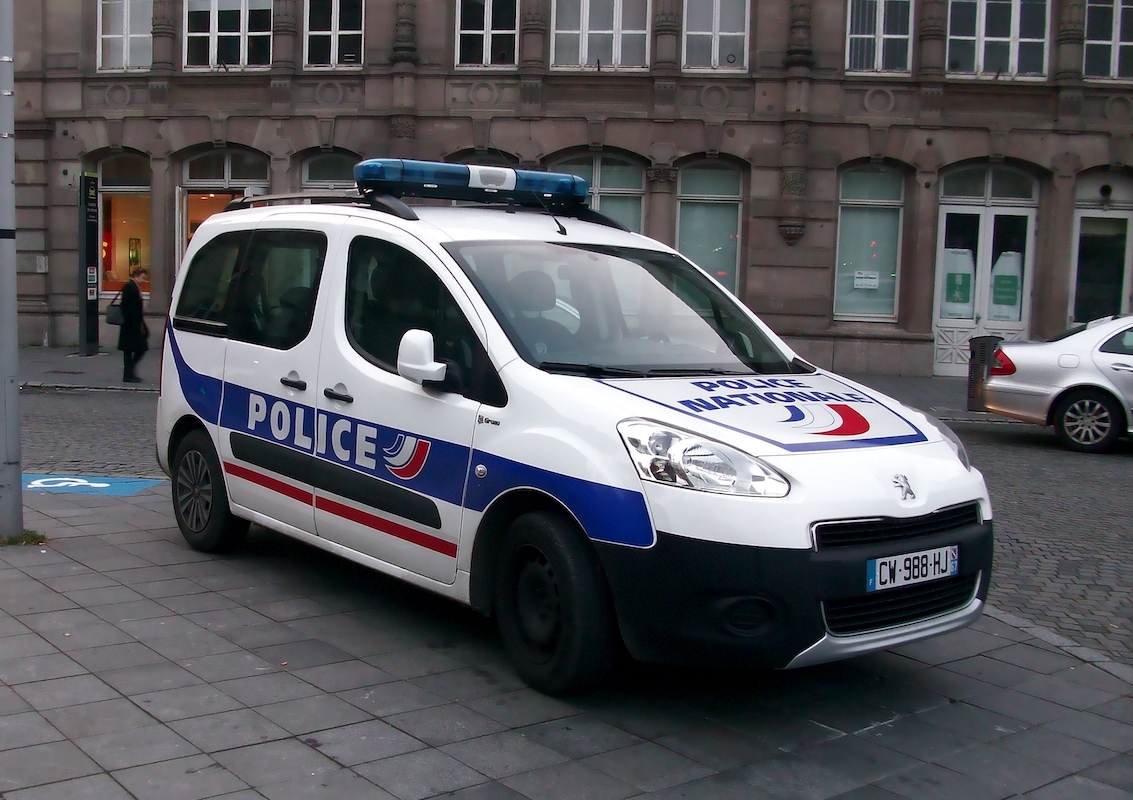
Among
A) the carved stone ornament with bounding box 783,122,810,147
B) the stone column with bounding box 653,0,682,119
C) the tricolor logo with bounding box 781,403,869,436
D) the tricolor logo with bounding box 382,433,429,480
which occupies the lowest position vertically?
the tricolor logo with bounding box 382,433,429,480

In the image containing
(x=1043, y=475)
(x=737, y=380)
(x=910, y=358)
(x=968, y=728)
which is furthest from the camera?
(x=910, y=358)

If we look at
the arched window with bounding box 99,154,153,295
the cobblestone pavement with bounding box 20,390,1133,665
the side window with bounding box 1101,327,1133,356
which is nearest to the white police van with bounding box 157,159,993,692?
the cobblestone pavement with bounding box 20,390,1133,665

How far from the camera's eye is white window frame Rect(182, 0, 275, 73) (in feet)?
75.7

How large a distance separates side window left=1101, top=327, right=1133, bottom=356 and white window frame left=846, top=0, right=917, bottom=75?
9.75 m

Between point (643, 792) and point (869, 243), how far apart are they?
19264 millimetres

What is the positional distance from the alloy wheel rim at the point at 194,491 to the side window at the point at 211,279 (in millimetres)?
823

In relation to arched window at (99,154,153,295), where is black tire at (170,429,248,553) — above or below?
below

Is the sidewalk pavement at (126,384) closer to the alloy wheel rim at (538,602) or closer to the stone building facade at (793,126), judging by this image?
the stone building facade at (793,126)

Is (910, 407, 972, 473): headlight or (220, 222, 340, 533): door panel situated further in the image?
(220, 222, 340, 533): door panel

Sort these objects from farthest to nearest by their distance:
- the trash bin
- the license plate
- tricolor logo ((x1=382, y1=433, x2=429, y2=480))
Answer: the trash bin
tricolor logo ((x1=382, y1=433, x2=429, y2=480))
the license plate

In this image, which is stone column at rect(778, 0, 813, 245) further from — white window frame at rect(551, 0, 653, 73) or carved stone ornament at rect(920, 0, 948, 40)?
white window frame at rect(551, 0, 653, 73)

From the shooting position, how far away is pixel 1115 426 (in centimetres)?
1291

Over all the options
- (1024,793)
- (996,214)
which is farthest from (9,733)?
(996,214)

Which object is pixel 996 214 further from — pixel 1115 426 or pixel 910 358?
pixel 1115 426
